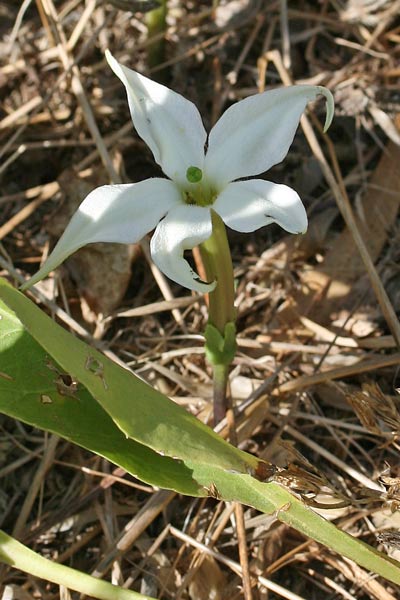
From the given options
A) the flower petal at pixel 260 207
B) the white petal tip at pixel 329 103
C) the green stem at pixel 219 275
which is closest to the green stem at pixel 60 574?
the green stem at pixel 219 275

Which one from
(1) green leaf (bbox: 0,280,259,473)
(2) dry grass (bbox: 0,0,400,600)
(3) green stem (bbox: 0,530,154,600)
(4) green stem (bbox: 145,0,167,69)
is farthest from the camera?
(4) green stem (bbox: 145,0,167,69)

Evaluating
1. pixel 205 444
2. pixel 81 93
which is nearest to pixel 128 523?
pixel 205 444

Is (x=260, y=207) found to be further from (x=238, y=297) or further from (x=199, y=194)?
(x=238, y=297)

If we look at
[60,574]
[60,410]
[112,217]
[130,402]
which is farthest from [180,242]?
[60,574]

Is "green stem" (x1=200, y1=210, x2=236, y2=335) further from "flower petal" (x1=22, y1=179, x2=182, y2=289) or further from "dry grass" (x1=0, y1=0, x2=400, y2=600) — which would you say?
"dry grass" (x1=0, y1=0, x2=400, y2=600)

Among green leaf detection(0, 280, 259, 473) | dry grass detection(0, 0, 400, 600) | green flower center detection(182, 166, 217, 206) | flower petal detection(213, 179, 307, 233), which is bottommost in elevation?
dry grass detection(0, 0, 400, 600)

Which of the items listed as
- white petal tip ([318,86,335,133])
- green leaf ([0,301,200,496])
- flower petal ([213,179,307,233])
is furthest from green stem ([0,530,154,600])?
white petal tip ([318,86,335,133])
